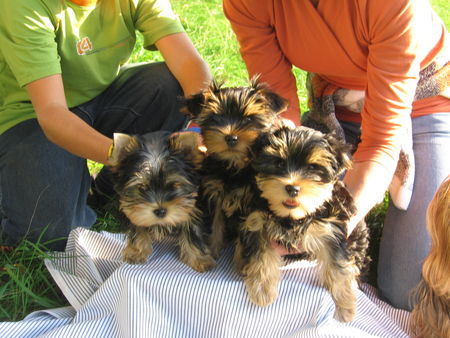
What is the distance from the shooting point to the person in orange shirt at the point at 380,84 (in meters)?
3.06

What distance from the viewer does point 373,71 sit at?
3.12 meters

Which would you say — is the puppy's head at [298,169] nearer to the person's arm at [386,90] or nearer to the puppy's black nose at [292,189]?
the puppy's black nose at [292,189]

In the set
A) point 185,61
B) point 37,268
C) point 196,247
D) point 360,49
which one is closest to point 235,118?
point 196,247

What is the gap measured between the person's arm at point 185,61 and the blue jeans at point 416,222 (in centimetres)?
163

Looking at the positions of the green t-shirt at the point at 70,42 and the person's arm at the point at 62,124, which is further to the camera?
the green t-shirt at the point at 70,42

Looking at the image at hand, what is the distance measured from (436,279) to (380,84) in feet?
4.17

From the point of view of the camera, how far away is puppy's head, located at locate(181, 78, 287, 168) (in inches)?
103

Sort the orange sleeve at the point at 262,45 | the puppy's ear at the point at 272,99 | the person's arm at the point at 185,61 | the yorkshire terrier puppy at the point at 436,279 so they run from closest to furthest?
the yorkshire terrier puppy at the point at 436,279, the puppy's ear at the point at 272,99, the orange sleeve at the point at 262,45, the person's arm at the point at 185,61

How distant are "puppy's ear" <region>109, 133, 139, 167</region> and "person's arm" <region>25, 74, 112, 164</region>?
1.62 ft

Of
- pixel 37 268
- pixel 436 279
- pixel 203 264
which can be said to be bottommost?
pixel 37 268

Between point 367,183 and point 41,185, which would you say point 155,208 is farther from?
point 41,185

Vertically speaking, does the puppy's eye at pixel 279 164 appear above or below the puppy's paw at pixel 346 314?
above

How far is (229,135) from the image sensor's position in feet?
8.49

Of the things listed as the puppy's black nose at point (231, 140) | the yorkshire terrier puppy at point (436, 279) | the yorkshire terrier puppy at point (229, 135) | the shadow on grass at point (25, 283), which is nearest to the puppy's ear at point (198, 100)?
the yorkshire terrier puppy at point (229, 135)
